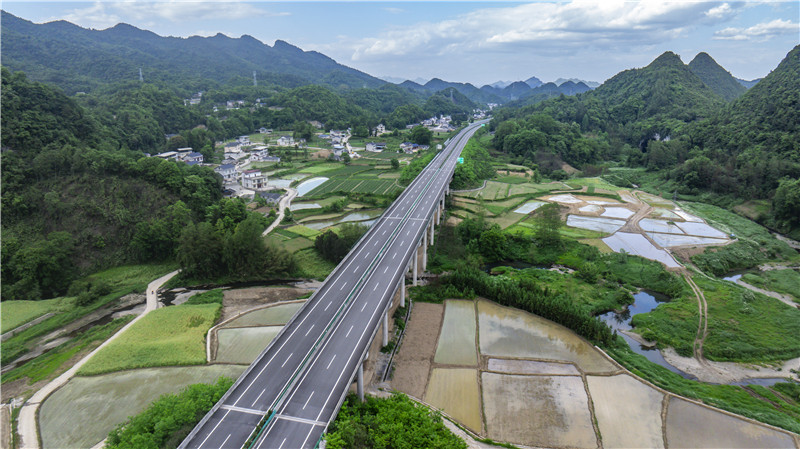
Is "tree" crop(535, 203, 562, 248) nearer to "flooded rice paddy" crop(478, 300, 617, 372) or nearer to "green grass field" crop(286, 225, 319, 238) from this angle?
"flooded rice paddy" crop(478, 300, 617, 372)

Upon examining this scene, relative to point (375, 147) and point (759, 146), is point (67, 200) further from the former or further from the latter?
point (759, 146)

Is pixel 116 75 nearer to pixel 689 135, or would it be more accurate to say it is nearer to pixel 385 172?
pixel 385 172

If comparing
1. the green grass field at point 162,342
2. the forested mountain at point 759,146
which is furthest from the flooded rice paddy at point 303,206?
the forested mountain at point 759,146

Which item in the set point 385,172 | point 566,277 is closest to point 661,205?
point 566,277

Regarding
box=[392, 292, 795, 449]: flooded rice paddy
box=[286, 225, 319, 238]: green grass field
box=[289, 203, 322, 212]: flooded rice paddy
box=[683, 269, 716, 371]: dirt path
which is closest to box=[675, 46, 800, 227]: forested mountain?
box=[683, 269, 716, 371]: dirt path

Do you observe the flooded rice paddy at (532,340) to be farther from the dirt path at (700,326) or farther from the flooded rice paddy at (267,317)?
the flooded rice paddy at (267,317)

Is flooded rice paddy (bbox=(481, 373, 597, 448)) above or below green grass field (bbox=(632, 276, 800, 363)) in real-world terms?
below
